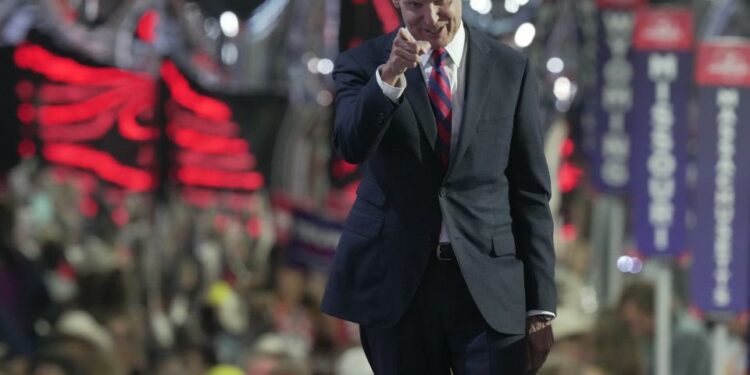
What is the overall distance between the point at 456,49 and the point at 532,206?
343 millimetres

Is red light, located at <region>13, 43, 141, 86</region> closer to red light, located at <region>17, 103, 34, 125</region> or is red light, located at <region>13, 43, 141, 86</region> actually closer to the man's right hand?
red light, located at <region>17, 103, 34, 125</region>

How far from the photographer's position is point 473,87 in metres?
3.27

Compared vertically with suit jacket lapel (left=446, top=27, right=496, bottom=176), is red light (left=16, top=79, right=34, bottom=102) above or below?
below

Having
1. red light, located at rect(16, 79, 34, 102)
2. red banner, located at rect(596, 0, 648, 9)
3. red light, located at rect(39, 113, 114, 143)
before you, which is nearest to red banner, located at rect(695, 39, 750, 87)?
red banner, located at rect(596, 0, 648, 9)

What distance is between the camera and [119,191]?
11.4 metres

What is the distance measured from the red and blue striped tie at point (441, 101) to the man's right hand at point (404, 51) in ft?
0.61

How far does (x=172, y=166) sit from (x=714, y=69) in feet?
12.8

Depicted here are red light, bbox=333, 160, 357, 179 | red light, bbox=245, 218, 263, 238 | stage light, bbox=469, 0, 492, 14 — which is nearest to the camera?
stage light, bbox=469, 0, 492, 14

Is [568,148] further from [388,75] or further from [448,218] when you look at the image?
[388,75]

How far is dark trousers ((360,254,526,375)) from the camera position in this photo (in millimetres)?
3264

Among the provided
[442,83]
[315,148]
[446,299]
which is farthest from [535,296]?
[315,148]

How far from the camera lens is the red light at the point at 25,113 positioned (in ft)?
34.8

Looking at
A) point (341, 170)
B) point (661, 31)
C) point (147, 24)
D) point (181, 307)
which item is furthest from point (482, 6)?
point (181, 307)

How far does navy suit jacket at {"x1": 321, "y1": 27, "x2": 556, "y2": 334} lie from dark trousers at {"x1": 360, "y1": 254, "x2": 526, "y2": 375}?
0.04 m
